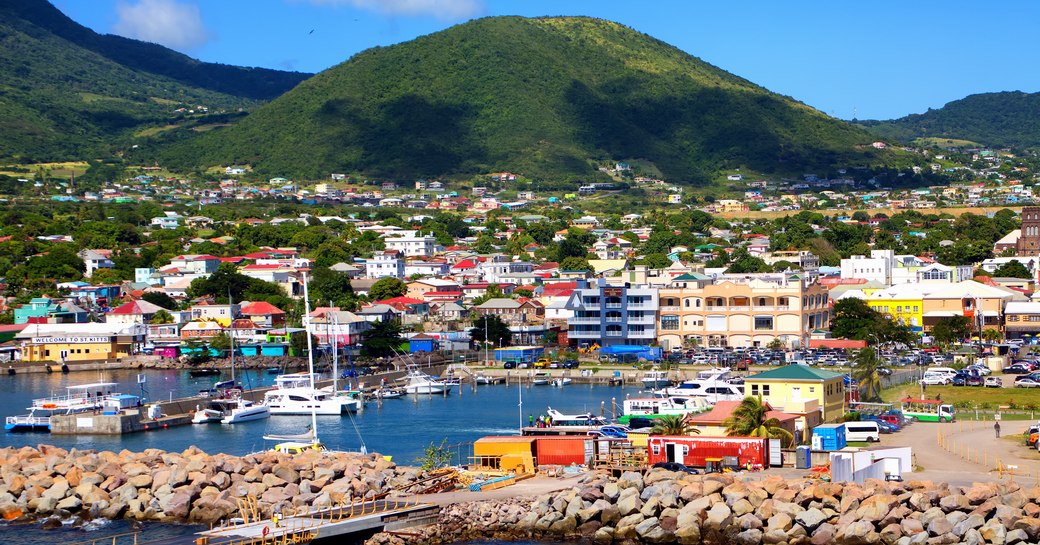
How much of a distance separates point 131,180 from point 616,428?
128 metres

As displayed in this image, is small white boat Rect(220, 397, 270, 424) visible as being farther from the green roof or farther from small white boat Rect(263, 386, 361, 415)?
the green roof

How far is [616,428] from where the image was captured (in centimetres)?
3083

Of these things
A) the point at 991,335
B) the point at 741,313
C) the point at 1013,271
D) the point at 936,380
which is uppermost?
the point at 1013,271

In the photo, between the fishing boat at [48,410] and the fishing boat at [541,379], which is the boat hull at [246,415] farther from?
the fishing boat at [541,379]

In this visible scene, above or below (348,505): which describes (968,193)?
above

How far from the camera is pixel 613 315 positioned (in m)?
53.9

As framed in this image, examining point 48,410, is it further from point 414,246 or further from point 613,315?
point 414,246

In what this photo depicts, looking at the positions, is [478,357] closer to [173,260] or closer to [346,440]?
[346,440]

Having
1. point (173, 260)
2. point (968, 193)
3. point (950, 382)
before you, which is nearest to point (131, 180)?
point (173, 260)

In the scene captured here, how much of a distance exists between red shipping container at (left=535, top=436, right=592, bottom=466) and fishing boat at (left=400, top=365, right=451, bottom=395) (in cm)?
2010

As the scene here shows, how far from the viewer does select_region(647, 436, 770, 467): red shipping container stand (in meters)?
24.7

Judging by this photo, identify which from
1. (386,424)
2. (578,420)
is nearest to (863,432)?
(578,420)

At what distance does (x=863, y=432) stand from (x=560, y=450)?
6357 millimetres

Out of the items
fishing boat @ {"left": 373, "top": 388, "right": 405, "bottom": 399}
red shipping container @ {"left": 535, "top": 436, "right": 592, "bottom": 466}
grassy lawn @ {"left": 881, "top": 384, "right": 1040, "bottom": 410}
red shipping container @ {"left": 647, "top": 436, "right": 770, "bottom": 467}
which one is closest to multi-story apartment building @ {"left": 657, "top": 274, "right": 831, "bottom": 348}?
grassy lawn @ {"left": 881, "top": 384, "right": 1040, "bottom": 410}
